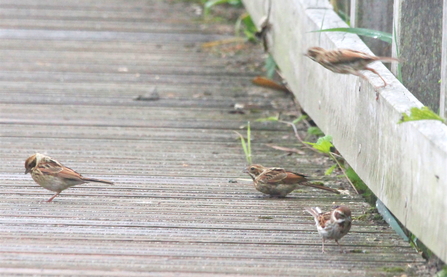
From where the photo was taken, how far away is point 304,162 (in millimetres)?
6570

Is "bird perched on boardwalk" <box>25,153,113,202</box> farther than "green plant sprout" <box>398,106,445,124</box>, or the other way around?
"bird perched on boardwalk" <box>25,153,113,202</box>

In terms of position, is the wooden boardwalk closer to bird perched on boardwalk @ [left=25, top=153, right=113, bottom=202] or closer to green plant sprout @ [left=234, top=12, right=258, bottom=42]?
bird perched on boardwalk @ [left=25, top=153, right=113, bottom=202]

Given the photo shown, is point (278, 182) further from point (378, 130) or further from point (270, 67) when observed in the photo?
point (270, 67)

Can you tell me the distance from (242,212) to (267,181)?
1.29ft

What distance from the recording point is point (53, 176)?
18.1 feet

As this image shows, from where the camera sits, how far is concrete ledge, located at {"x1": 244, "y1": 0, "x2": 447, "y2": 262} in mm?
3916

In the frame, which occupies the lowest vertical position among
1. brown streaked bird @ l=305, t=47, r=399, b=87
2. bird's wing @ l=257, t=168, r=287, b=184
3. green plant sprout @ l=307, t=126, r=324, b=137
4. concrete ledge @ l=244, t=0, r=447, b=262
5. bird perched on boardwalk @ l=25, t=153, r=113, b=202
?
green plant sprout @ l=307, t=126, r=324, b=137

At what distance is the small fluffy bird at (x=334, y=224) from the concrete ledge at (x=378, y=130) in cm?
29

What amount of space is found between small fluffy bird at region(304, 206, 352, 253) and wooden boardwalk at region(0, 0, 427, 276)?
101 millimetres

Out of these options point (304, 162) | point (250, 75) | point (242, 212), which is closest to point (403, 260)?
point (242, 212)

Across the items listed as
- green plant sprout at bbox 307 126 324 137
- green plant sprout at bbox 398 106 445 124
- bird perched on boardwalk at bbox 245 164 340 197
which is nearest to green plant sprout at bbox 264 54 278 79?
green plant sprout at bbox 307 126 324 137

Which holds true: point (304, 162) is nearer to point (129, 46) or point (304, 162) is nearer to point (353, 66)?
point (353, 66)

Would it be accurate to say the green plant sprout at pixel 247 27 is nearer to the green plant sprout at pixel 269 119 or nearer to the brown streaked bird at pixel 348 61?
the green plant sprout at pixel 269 119

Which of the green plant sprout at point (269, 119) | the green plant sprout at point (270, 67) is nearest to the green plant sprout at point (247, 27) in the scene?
the green plant sprout at point (270, 67)
